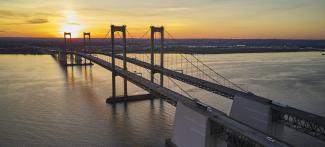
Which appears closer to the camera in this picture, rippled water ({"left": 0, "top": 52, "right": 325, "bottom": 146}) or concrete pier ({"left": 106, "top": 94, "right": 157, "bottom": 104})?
rippled water ({"left": 0, "top": 52, "right": 325, "bottom": 146})

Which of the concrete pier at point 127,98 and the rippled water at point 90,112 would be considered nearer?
the rippled water at point 90,112

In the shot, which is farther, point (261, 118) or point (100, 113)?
point (100, 113)

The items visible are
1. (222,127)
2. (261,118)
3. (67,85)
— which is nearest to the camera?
(222,127)

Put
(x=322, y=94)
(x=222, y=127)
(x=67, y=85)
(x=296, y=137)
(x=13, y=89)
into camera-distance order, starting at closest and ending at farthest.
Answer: (x=222, y=127) → (x=296, y=137) → (x=322, y=94) → (x=13, y=89) → (x=67, y=85)

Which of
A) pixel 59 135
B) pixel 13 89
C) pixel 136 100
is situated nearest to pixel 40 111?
pixel 59 135

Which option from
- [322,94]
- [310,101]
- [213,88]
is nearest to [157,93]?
[213,88]

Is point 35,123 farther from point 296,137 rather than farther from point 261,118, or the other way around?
point 296,137

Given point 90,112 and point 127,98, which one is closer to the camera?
point 90,112

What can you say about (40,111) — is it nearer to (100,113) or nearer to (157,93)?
(100,113)

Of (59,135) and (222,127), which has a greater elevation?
(222,127)

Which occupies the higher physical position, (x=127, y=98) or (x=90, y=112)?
(x=127, y=98)
